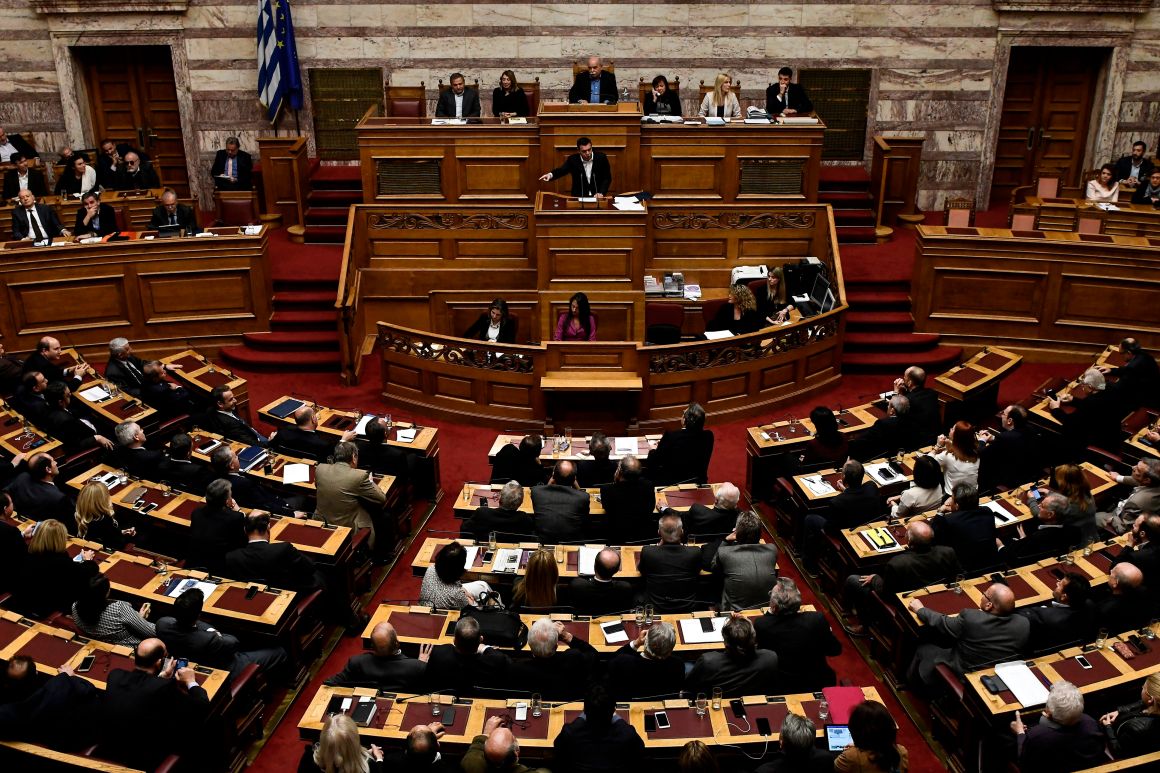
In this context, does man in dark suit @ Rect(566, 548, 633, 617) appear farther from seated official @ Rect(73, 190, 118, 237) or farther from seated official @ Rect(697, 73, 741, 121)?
seated official @ Rect(73, 190, 118, 237)

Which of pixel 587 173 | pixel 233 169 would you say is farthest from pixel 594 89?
pixel 233 169

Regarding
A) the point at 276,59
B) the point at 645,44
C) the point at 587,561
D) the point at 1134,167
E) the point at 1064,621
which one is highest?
the point at 645,44

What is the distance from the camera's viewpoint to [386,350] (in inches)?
446

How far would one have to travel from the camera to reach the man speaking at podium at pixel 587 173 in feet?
39.5

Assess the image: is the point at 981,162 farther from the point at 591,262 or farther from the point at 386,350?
the point at 386,350

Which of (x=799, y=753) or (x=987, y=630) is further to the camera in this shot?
(x=987, y=630)

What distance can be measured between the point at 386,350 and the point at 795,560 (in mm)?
5011

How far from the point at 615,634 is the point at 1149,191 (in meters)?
9.82

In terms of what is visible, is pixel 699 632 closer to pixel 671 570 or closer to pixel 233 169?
pixel 671 570

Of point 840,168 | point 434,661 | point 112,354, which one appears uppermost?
point 840,168

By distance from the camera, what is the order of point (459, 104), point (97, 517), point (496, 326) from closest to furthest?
1. point (97, 517)
2. point (496, 326)
3. point (459, 104)

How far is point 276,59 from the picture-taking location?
48.0 ft

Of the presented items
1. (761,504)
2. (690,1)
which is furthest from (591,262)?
(690,1)

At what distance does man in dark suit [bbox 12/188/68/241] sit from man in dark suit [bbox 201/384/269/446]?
4.31m
